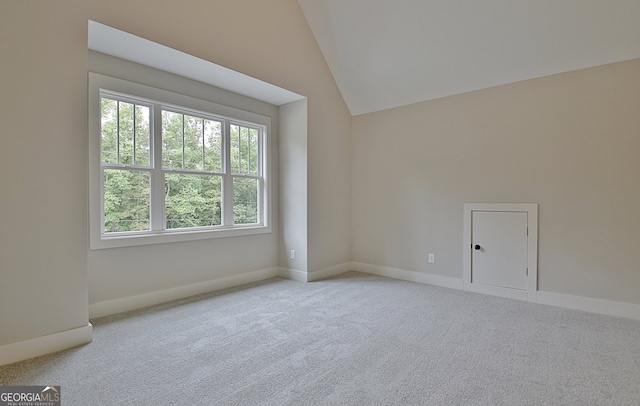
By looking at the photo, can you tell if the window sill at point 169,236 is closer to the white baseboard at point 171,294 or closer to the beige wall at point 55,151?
the beige wall at point 55,151

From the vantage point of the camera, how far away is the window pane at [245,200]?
13.7 feet

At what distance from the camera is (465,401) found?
169 cm

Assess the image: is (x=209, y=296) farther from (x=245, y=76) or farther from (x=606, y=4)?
(x=606, y=4)

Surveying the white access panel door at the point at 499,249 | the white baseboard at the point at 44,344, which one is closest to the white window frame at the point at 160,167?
the white baseboard at the point at 44,344

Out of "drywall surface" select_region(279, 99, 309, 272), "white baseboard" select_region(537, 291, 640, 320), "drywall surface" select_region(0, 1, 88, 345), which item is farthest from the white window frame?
"white baseboard" select_region(537, 291, 640, 320)

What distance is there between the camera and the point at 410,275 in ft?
14.4

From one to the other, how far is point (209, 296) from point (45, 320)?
1512 mm

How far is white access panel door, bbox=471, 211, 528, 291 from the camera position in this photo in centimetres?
350

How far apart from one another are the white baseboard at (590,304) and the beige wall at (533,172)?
2.4 inches

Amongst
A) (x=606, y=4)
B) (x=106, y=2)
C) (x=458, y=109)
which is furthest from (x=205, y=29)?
(x=606, y=4)

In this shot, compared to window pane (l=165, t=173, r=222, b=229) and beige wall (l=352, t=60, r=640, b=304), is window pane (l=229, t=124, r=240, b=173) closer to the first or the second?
window pane (l=165, t=173, r=222, b=229)

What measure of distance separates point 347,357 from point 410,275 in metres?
2.45

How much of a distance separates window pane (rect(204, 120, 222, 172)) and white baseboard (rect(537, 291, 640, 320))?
401cm

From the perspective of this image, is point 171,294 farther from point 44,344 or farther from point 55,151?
point 55,151
